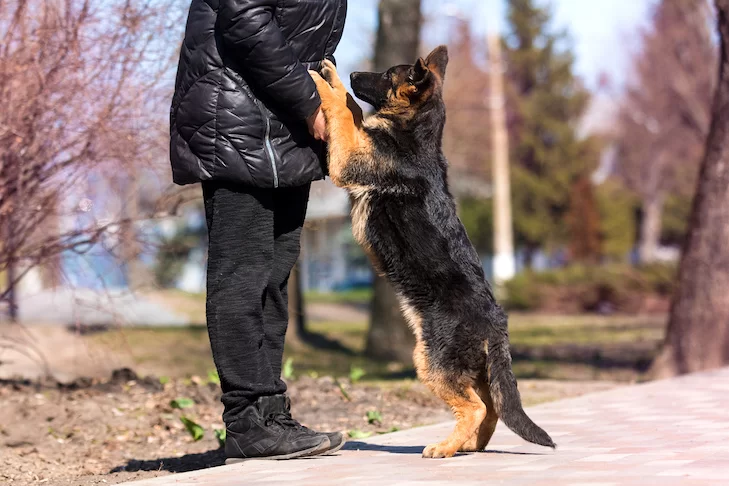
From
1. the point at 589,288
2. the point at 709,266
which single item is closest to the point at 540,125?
the point at 589,288

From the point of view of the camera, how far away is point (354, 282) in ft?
155

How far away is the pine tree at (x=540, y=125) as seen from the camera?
165 feet

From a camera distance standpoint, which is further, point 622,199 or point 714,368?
point 622,199

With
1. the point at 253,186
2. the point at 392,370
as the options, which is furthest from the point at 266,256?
the point at 392,370

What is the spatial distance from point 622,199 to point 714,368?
41424 millimetres

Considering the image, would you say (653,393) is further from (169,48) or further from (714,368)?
(169,48)

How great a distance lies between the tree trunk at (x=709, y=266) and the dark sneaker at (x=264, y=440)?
5713 mm

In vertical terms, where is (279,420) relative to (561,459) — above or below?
above

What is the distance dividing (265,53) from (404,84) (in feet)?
2.75

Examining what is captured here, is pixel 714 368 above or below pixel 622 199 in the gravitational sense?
below

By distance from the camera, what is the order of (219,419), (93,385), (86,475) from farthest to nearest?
(93,385) < (219,419) < (86,475)

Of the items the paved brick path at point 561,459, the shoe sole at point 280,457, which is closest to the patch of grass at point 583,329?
the paved brick path at point 561,459

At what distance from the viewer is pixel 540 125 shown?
51.3 m

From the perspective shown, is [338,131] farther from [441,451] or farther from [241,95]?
[441,451]
